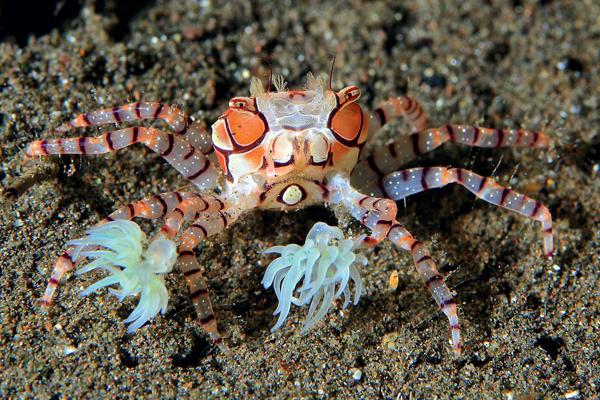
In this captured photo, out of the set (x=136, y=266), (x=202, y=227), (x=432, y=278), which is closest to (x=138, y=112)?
(x=202, y=227)

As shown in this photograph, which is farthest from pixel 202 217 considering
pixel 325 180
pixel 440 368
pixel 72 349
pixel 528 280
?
pixel 528 280

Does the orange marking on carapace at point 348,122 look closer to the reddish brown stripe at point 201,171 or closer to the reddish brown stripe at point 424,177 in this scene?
the reddish brown stripe at point 424,177

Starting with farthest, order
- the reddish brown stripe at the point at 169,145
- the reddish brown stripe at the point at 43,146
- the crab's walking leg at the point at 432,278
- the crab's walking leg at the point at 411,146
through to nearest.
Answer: the crab's walking leg at the point at 411,146
the reddish brown stripe at the point at 169,145
the reddish brown stripe at the point at 43,146
the crab's walking leg at the point at 432,278

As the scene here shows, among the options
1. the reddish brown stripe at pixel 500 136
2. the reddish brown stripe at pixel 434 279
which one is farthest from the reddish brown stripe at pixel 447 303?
the reddish brown stripe at pixel 500 136

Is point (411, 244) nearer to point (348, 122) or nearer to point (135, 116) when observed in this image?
point (348, 122)

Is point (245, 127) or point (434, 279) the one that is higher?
point (245, 127)

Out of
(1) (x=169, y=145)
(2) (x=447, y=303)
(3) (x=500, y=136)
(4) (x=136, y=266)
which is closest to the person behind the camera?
(4) (x=136, y=266)

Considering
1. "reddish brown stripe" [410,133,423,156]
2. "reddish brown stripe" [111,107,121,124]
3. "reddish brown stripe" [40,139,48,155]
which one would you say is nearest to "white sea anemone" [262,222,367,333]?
"reddish brown stripe" [410,133,423,156]

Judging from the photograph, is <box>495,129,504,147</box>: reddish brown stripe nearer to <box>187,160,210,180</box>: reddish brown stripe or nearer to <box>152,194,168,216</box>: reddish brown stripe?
<box>187,160,210,180</box>: reddish brown stripe
